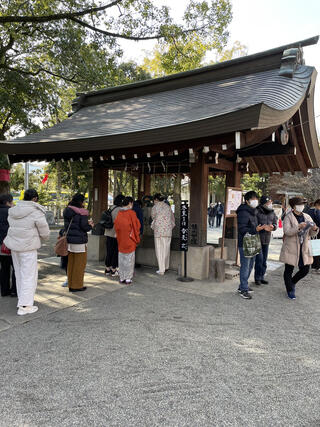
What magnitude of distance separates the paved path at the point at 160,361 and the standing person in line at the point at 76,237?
0.34 meters

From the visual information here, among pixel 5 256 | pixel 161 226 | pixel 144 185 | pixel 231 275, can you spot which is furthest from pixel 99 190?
pixel 231 275

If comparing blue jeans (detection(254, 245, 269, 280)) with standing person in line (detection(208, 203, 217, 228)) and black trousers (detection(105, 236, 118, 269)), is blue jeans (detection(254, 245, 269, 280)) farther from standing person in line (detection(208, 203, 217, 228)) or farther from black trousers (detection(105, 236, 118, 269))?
standing person in line (detection(208, 203, 217, 228))


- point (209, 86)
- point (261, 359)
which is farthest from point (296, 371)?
point (209, 86)

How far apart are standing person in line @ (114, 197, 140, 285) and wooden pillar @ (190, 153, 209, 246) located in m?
1.29

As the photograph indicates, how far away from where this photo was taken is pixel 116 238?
20.1 ft

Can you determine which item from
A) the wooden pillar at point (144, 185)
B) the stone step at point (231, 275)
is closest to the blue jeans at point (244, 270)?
the stone step at point (231, 275)

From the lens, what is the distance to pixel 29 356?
9.95 ft

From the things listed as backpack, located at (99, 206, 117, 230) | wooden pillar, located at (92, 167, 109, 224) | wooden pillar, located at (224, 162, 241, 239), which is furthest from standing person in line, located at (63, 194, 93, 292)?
wooden pillar, located at (224, 162, 241, 239)

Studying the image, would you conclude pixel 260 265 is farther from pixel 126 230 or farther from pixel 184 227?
pixel 126 230

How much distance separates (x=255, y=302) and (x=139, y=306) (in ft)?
6.43

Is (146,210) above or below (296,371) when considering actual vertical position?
above

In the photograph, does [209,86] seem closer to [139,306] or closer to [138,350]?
[139,306]

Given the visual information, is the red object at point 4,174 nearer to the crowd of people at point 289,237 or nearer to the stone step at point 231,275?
the stone step at point 231,275

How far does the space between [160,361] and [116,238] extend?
344cm
